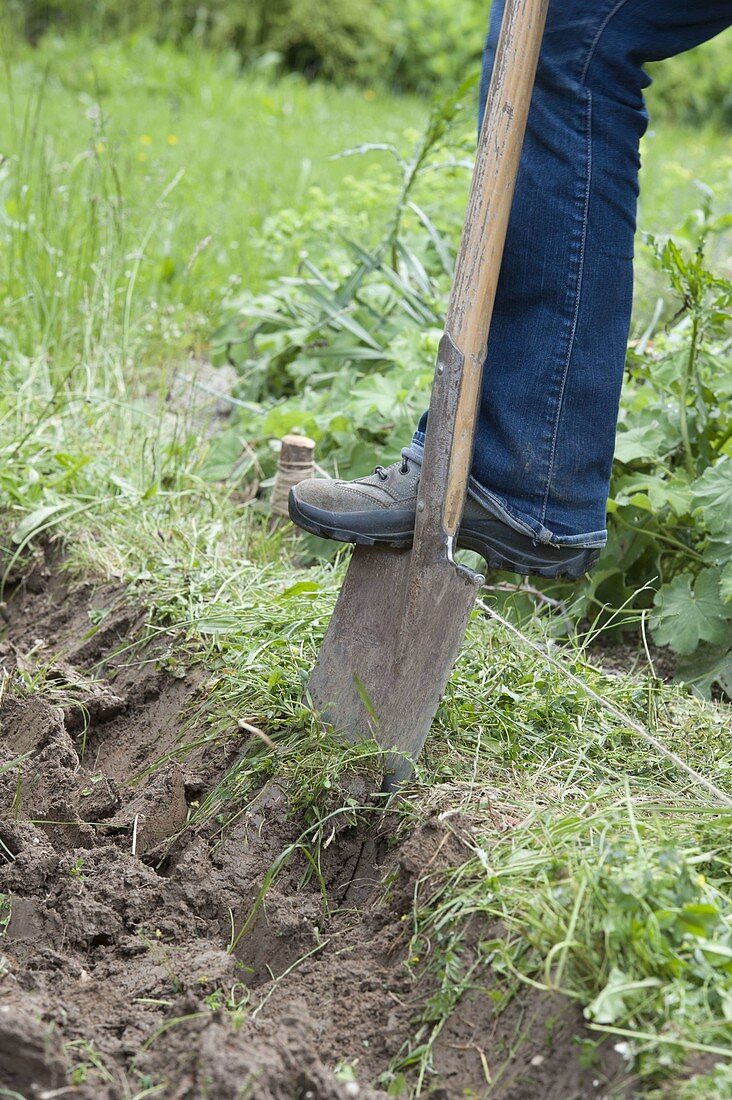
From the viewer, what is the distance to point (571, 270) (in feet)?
5.78

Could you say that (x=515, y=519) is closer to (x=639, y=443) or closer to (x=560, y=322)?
(x=560, y=322)

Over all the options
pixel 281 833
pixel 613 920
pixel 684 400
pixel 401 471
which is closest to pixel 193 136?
pixel 684 400

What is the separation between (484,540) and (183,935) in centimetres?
79

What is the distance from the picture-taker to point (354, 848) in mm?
1811

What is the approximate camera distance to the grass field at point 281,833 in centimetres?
133

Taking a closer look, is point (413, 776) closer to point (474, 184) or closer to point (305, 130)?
point (474, 184)

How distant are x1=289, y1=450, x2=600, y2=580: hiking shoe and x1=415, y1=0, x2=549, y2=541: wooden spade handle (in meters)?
0.06

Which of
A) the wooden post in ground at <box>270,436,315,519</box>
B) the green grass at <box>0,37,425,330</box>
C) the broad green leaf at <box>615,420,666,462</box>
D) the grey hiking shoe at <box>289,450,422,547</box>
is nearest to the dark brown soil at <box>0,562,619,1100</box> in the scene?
the grey hiking shoe at <box>289,450,422,547</box>

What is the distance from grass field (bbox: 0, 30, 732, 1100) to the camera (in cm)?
133

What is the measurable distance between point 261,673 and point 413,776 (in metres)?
0.38

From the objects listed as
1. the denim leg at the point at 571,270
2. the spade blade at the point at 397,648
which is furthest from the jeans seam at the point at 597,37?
the spade blade at the point at 397,648

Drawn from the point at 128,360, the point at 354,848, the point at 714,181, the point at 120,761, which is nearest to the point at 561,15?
the point at 354,848

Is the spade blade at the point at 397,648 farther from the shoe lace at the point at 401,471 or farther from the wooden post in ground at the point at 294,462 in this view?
the wooden post in ground at the point at 294,462

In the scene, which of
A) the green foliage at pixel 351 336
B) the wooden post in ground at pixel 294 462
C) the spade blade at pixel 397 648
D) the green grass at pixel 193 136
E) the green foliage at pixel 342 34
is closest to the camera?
the spade blade at pixel 397 648
